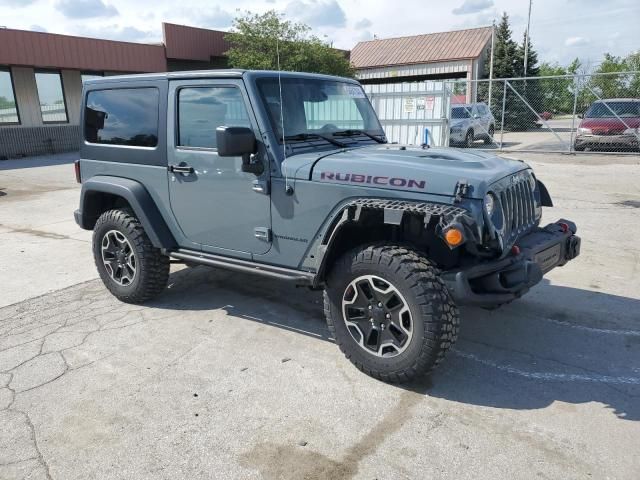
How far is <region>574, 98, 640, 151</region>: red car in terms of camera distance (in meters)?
15.0

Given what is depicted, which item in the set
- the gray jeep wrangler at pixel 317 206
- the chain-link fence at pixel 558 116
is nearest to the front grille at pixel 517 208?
the gray jeep wrangler at pixel 317 206

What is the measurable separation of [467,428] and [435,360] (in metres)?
0.43

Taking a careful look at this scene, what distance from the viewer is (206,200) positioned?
4.22 meters

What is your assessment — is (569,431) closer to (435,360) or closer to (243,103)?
(435,360)

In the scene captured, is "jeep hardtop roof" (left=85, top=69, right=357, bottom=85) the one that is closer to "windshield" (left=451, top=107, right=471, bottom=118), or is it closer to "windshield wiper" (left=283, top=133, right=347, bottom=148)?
"windshield wiper" (left=283, top=133, right=347, bottom=148)

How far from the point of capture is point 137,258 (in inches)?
184

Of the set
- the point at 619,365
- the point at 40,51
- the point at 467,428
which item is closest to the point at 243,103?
the point at 467,428

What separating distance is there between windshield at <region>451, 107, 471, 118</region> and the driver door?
15323 mm

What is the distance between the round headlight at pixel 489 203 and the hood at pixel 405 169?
68mm

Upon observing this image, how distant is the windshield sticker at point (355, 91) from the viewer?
468 cm

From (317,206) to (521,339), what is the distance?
1.96 m

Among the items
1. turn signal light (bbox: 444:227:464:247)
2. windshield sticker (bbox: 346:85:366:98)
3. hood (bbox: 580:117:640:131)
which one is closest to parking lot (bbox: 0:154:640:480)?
turn signal light (bbox: 444:227:464:247)

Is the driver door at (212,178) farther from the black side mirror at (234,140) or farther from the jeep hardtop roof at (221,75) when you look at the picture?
the black side mirror at (234,140)

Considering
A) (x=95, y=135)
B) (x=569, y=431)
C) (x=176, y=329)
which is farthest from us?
(x=95, y=135)
